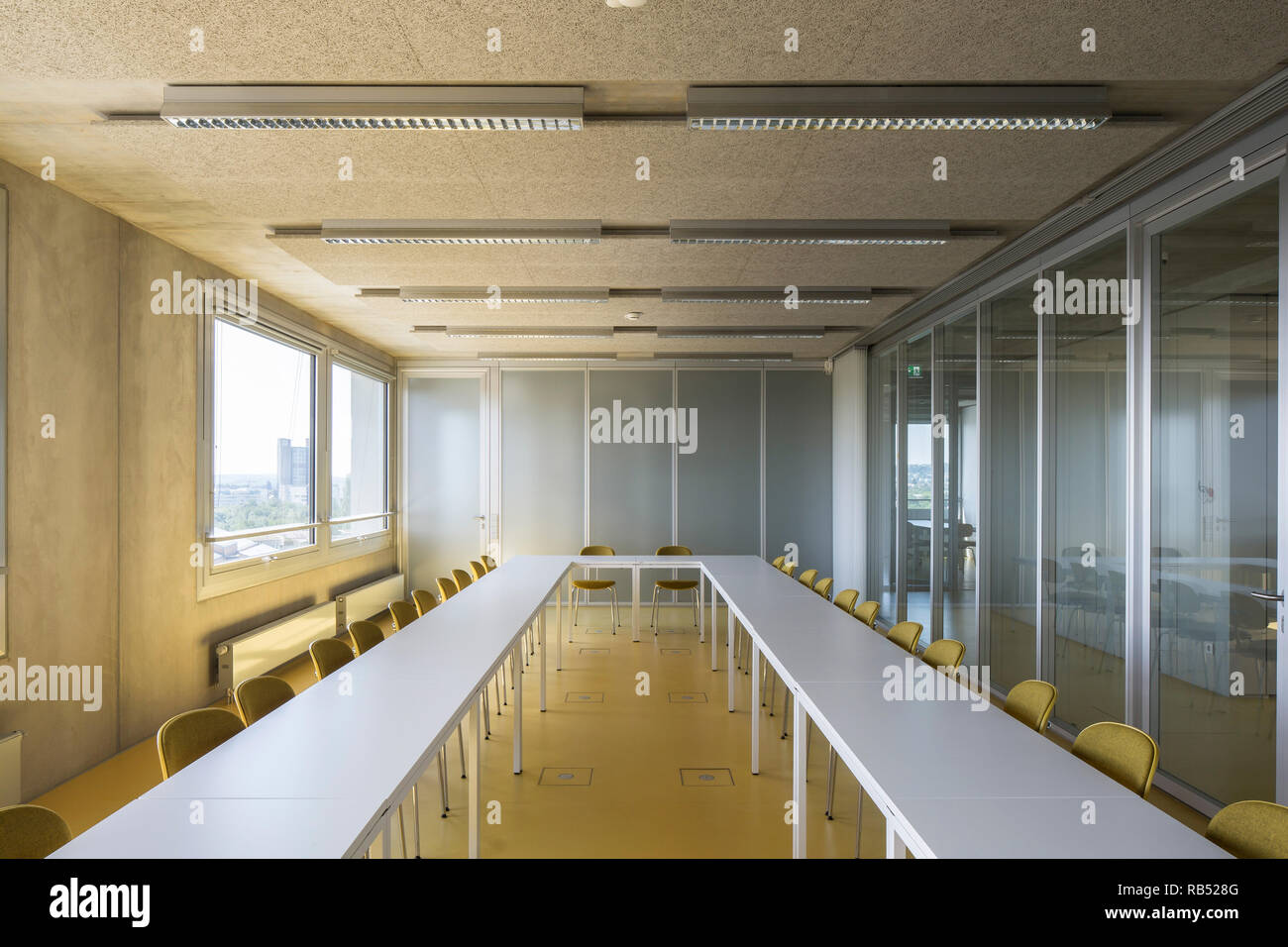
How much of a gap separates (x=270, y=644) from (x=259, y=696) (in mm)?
3365

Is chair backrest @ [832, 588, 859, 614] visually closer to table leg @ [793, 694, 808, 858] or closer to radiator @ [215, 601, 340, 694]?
table leg @ [793, 694, 808, 858]

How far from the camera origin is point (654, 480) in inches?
364

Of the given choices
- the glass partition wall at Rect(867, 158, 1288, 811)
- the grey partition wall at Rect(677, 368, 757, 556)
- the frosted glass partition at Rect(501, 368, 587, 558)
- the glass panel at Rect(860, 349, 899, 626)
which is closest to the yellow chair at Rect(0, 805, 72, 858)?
the glass partition wall at Rect(867, 158, 1288, 811)

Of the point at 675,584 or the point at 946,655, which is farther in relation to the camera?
the point at 675,584

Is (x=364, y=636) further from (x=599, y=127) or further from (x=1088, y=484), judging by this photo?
(x=1088, y=484)

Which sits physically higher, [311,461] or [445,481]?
[311,461]

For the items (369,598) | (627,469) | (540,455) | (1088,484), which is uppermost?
(540,455)

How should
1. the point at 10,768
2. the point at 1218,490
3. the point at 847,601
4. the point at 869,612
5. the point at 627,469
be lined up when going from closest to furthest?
1. the point at 1218,490
2. the point at 10,768
3. the point at 869,612
4. the point at 847,601
5. the point at 627,469

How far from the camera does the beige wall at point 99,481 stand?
359 centimetres

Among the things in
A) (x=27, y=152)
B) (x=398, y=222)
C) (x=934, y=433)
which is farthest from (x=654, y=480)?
(x=27, y=152)

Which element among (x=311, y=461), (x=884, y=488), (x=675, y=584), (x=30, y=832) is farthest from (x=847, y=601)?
(x=311, y=461)

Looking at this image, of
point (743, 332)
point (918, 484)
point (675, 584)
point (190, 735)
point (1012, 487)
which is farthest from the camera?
point (675, 584)

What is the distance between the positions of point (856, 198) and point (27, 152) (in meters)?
4.04

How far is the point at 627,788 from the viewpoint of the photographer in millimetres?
3744
